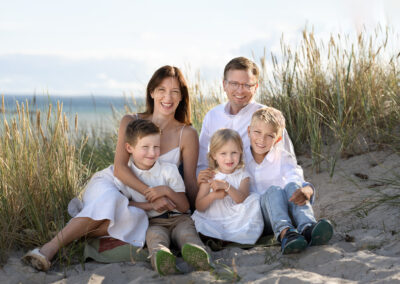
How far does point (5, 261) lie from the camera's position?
9.56 feet

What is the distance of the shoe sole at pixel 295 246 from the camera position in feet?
8.77

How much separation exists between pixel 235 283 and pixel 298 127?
9.16ft

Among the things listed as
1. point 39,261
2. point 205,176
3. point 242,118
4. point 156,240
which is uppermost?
point 242,118

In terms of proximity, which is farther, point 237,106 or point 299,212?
point 237,106

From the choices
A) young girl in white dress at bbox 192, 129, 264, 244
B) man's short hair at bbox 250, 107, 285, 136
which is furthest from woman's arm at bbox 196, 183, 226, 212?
man's short hair at bbox 250, 107, 285, 136

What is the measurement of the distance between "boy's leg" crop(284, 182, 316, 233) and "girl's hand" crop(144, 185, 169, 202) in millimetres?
809

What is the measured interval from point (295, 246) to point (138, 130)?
4.17 ft

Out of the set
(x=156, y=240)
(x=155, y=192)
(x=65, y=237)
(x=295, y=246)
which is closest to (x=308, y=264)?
(x=295, y=246)

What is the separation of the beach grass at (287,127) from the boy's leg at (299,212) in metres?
0.83

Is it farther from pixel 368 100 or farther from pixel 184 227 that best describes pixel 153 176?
pixel 368 100

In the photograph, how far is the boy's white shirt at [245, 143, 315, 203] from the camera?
10.5 feet

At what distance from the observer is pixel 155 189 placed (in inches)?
122

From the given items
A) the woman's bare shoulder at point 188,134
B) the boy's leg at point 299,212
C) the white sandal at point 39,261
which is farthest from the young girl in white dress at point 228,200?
the white sandal at point 39,261

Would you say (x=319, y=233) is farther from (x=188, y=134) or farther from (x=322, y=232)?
(x=188, y=134)
